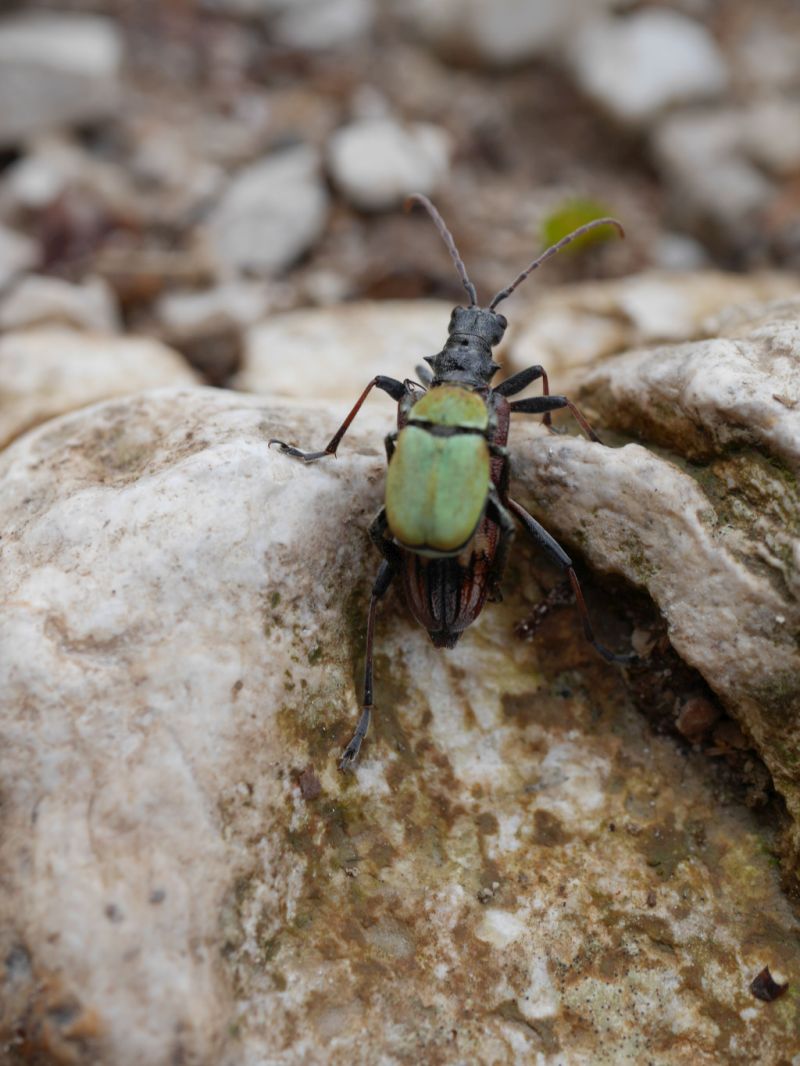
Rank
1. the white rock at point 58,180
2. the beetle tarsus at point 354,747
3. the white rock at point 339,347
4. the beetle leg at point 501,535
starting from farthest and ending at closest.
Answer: the white rock at point 58,180, the white rock at point 339,347, the beetle leg at point 501,535, the beetle tarsus at point 354,747

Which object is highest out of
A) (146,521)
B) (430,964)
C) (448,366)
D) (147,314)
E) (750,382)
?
(750,382)

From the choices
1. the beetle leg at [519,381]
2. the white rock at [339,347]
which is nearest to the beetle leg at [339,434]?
the beetle leg at [519,381]

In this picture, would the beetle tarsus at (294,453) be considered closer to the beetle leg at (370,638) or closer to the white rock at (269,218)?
the beetle leg at (370,638)

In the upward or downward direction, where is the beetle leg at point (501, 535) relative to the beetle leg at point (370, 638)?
upward

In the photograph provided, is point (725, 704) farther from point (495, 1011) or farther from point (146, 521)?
point (146, 521)

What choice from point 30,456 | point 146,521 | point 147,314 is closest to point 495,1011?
point 146,521

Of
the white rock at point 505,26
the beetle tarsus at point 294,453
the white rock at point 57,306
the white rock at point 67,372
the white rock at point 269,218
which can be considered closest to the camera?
the beetle tarsus at point 294,453

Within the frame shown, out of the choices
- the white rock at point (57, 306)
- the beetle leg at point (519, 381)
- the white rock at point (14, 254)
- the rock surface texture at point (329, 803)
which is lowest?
the white rock at point (14, 254)

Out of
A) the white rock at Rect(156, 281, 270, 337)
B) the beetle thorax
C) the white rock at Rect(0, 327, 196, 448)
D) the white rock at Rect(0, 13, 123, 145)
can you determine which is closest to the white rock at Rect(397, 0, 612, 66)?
the white rock at Rect(0, 13, 123, 145)
